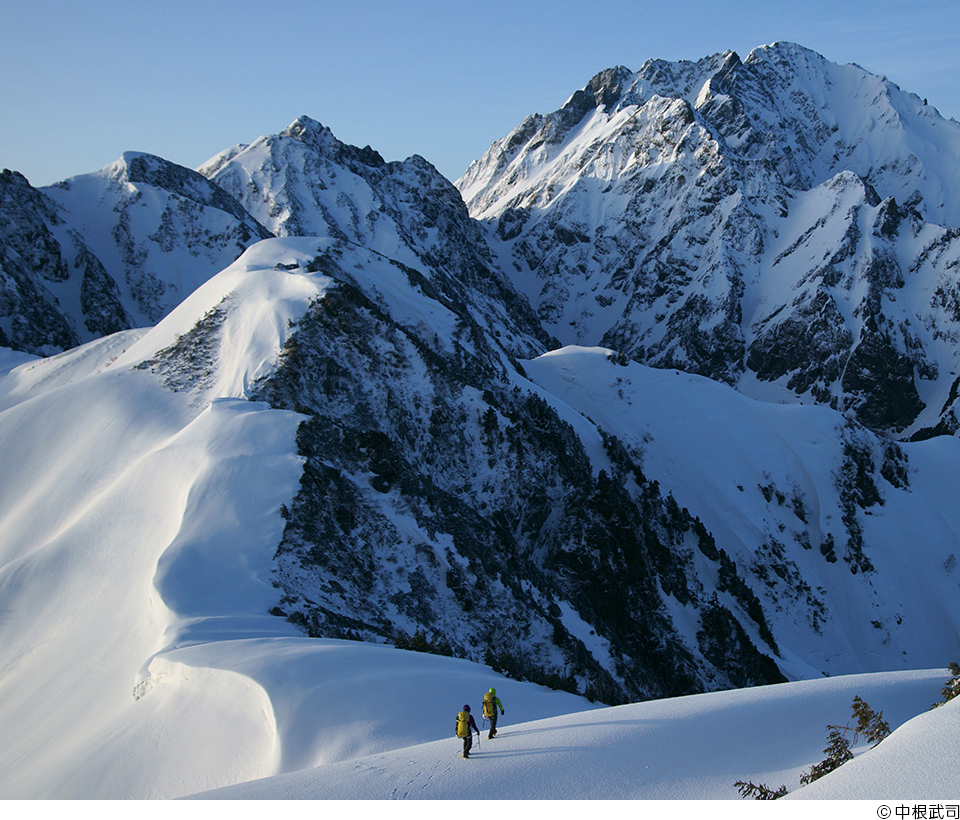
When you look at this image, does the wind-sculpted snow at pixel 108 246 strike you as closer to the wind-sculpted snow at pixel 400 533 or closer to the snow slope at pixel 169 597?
the wind-sculpted snow at pixel 400 533

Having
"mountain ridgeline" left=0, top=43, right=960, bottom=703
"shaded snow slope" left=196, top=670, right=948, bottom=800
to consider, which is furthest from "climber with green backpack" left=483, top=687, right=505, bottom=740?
"mountain ridgeline" left=0, top=43, right=960, bottom=703

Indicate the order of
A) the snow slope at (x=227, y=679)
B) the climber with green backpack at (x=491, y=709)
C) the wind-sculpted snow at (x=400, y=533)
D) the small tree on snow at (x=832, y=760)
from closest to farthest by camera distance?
the small tree on snow at (x=832, y=760) < the snow slope at (x=227, y=679) < the climber with green backpack at (x=491, y=709) < the wind-sculpted snow at (x=400, y=533)

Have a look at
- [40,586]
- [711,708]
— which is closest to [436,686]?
[711,708]

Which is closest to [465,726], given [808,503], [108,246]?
[808,503]

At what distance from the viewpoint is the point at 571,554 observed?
32.7 meters

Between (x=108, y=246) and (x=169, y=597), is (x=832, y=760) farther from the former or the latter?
(x=108, y=246)

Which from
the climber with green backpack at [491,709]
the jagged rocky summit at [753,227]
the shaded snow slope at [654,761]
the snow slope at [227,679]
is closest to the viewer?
the shaded snow slope at [654,761]

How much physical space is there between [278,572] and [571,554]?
53.0 ft

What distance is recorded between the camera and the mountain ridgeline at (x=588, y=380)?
25.2 metres

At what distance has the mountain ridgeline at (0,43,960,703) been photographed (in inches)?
994

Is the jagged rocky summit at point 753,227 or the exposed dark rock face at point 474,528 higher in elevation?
the jagged rocky summit at point 753,227

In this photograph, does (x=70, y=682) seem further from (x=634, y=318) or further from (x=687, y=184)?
(x=687, y=184)

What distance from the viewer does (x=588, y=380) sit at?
5628cm

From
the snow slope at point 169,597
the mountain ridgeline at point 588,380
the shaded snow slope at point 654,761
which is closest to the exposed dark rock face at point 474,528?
the mountain ridgeline at point 588,380
